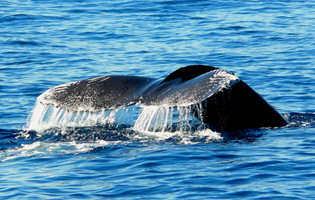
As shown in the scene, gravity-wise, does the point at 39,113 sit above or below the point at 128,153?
above

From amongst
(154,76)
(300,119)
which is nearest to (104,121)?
(300,119)

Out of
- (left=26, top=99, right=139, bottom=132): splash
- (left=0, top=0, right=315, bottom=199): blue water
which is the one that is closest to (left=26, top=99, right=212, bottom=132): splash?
(left=26, top=99, right=139, bottom=132): splash

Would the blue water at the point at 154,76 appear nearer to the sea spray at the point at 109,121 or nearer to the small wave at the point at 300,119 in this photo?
the small wave at the point at 300,119

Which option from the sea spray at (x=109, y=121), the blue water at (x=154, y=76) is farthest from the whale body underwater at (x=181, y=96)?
the blue water at (x=154, y=76)

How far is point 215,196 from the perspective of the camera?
5879 millimetres

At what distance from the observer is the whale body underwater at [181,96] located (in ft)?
22.3

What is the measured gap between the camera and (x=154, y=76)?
13.0 metres

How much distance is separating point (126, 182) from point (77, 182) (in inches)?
21.0

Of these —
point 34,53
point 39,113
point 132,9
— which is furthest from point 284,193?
A: point 132,9

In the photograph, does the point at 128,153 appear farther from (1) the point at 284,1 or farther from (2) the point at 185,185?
(1) the point at 284,1

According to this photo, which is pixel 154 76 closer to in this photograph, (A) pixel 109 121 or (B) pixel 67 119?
(A) pixel 109 121

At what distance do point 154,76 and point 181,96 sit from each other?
6.30 m

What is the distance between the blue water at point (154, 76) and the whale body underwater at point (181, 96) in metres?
0.33

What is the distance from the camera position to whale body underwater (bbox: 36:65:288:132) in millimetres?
6801
